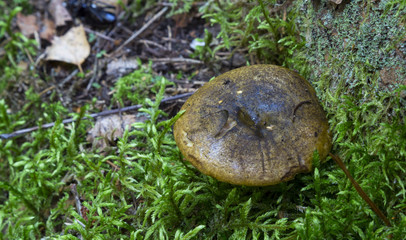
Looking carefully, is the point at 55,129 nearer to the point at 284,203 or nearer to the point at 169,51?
the point at 169,51

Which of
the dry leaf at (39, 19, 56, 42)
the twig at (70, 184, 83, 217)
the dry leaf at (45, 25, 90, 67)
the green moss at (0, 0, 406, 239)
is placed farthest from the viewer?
the dry leaf at (39, 19, 56, 42)

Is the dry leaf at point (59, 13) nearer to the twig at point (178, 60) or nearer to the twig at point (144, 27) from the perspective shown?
the twig at point (144, 27)

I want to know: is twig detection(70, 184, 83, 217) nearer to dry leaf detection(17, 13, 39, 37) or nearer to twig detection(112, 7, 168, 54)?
twig detection(112, 7, 168, 54)

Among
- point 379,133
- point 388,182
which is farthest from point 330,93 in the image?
point 388,182

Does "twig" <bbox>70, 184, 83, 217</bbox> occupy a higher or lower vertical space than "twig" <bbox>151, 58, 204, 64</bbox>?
lower

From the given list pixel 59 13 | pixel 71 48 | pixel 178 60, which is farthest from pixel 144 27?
pixel 59 13

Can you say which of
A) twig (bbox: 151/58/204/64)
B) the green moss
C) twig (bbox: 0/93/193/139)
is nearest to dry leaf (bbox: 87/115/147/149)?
twig (bbox: 0/93/193/139)

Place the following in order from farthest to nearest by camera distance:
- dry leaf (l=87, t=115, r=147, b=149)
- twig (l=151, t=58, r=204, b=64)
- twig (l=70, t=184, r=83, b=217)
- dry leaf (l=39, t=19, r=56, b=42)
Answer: dry leaf (l=39, t=19, r=56, b=42)
twig (l=151, t=58, r=204, b=64)
dry leaf (l=87, t=115, r=147, b=149)
twig (l=70, t=184, r=83, b=217)
